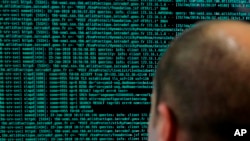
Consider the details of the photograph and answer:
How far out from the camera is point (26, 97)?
1.61 metres

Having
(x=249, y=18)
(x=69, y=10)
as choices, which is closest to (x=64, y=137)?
(x=69, y=10)

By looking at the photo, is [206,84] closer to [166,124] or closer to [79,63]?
[166,124]

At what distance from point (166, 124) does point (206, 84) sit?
9 centimetres

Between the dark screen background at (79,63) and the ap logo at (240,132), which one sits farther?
the dark screen background at (79,63)

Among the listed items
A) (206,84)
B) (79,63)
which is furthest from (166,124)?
(79,63)

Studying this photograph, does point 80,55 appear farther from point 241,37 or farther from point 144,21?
point 241,37

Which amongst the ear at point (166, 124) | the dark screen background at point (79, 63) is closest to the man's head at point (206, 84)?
the ear at point (166, 124)

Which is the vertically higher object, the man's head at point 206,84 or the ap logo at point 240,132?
the man's head at point 206,84

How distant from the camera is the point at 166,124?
711 mm

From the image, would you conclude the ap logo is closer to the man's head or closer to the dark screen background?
the man's head

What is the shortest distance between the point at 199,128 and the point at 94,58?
0.94 metres

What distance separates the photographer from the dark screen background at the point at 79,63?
1586mm

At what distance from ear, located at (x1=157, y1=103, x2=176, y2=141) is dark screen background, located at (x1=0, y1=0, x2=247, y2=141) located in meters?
0.89

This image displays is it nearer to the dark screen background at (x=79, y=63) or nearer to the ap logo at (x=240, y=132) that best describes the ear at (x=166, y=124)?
the ap logo at (x=240, y=132)
